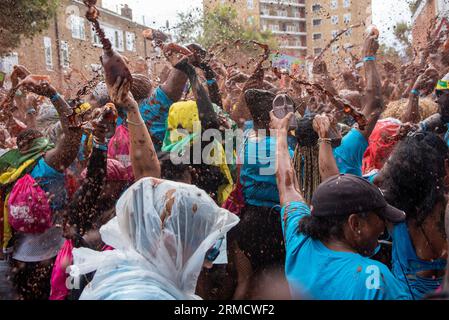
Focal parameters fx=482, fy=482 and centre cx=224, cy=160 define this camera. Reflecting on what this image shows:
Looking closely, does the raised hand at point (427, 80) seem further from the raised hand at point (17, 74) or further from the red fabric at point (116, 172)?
the raised hand at point (17, 74)

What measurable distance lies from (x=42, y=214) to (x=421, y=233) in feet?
8.45

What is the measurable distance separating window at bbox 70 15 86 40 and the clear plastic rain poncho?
88.5 ft

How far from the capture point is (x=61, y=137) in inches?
137

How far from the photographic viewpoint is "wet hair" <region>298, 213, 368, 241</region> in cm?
218

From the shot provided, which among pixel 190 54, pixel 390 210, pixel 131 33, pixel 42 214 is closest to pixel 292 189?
pixel 390 210

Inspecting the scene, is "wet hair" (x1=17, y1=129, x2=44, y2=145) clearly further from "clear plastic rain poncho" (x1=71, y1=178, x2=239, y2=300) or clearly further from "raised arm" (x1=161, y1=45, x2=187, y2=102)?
"clear plastic rain poncho" (x1=71, y1=178, x2=239, y2=300)

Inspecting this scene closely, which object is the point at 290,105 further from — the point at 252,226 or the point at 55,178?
the point at 55,178

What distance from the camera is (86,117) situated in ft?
13.2

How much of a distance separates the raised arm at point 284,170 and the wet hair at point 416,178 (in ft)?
1.82

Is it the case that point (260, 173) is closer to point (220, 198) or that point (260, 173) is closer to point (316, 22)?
point (220, 198)

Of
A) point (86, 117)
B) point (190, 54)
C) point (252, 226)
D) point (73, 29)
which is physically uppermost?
point (73, 29)

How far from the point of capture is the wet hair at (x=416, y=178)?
108 inches

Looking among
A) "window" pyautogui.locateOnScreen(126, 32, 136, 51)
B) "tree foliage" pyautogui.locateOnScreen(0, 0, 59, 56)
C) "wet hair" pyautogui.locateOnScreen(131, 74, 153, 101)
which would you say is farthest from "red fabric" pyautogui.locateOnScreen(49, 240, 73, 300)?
"window" pyautogui.locateOnScreen(126, 32, 136, 51)

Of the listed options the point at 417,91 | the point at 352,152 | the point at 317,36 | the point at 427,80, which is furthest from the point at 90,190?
the point at 317,36
